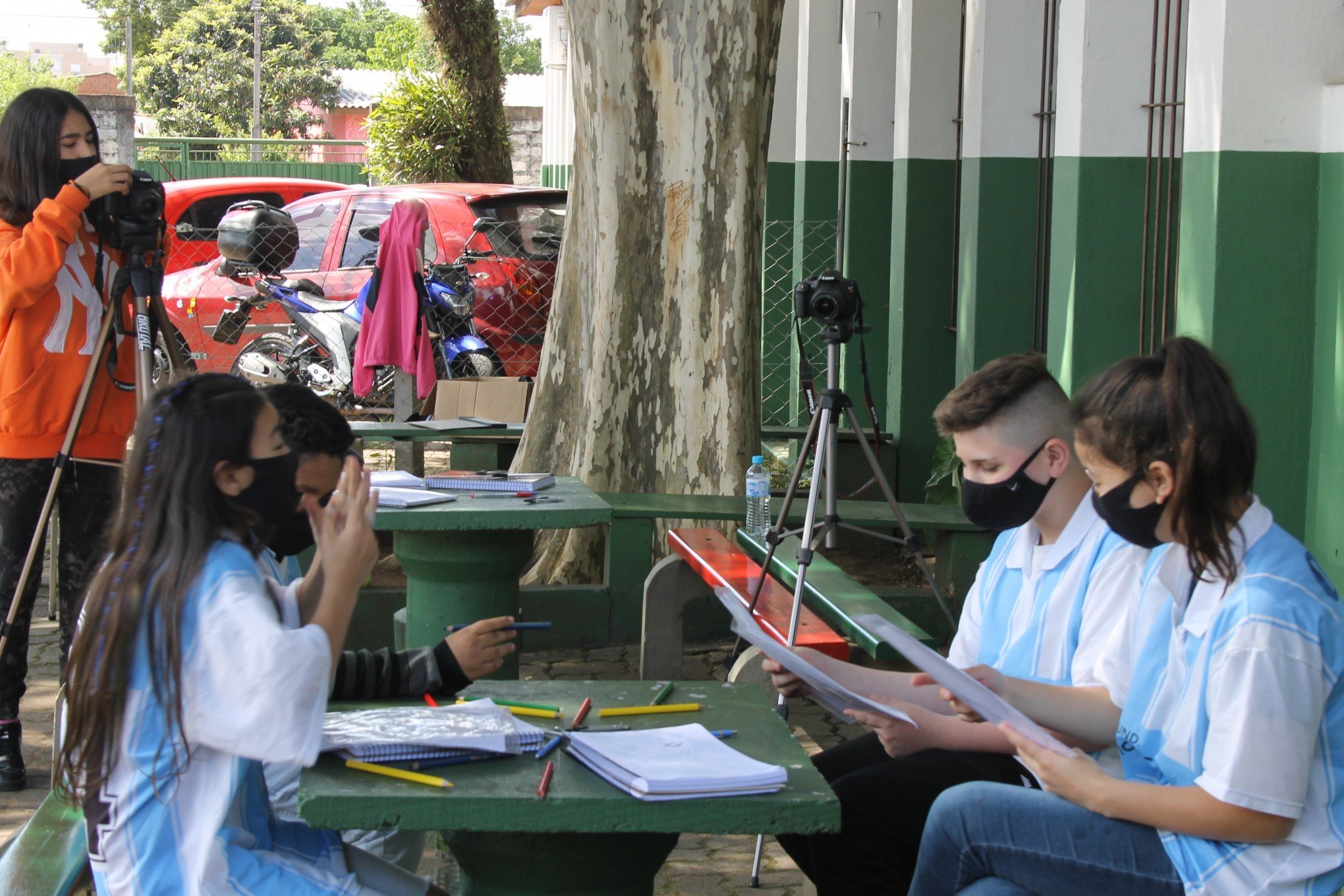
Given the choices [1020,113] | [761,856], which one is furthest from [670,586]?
[1020,113]

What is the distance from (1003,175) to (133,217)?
4155 mm

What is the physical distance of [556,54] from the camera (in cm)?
2298

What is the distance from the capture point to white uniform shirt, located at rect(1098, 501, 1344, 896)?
2.00 metres

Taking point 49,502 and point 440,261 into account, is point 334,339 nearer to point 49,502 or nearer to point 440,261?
point 440,261

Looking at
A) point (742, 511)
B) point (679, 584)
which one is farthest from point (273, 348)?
point (679, 584)

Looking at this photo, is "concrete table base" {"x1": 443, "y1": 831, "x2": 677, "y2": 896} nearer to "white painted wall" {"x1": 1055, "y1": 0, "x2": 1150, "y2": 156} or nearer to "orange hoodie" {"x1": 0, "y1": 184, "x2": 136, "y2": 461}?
"orange hoodie" {"x1": 0, "y1": 184, "x2": 136, "y2": 461}

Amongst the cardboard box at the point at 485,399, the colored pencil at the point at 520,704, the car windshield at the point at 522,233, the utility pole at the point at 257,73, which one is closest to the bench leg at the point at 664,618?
the colored pencil at the point at 520,704

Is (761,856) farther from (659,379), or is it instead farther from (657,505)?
(659,379)

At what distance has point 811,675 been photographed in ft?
8.30

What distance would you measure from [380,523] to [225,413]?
5.73ft

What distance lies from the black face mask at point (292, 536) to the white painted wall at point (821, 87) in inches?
311

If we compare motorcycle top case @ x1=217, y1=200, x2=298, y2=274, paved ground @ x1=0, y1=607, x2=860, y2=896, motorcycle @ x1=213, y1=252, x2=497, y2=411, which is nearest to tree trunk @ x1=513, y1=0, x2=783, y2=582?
paved ground @ x1=0, y1=607, x2=860, y2=896

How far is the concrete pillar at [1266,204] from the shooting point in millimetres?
4156

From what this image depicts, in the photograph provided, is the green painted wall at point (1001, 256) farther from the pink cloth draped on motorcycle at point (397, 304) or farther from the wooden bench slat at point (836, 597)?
the pink cloth draped on motorcycle at point (397, 304)
